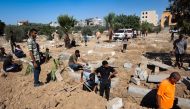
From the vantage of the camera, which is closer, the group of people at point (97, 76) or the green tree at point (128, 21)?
the group of people at point (97, 76)

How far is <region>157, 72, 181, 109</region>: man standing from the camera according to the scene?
4.99 m

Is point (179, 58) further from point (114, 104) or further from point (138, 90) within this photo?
point (114, 104)

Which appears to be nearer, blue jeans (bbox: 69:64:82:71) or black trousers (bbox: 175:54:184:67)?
blue jeans (bbox: 69:64:82:71)

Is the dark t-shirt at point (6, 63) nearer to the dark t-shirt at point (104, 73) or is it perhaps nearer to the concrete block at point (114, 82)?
the concrete block at point (114, 82)

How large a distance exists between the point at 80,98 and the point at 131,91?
2139 millimetres

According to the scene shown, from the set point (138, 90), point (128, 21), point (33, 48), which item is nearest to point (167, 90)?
point (138, 90)

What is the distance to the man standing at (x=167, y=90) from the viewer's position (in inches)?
196

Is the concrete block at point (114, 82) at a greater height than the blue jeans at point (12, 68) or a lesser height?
lesser

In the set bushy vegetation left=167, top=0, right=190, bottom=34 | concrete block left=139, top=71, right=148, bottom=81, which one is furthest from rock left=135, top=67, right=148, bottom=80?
bushy vegetation left=167, top=0, right=190, bottom=34

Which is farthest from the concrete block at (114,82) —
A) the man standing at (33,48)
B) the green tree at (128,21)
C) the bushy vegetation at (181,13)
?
the green tree at (128,21)

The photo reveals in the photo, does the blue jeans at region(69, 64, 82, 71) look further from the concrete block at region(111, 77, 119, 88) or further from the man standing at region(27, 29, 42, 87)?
the man standing at region(27, 29, 42, 87)

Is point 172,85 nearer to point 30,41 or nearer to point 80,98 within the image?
Result: point 80,98

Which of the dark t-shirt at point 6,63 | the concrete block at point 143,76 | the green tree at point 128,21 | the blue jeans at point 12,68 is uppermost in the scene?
the green tree at point 128,21

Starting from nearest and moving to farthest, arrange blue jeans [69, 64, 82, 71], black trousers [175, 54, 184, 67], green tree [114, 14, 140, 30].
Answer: blue jeans [69, 64, 82, 71] < black trousers [175, 54, 184, 67] < green tree [114, 14, 140, 30]
